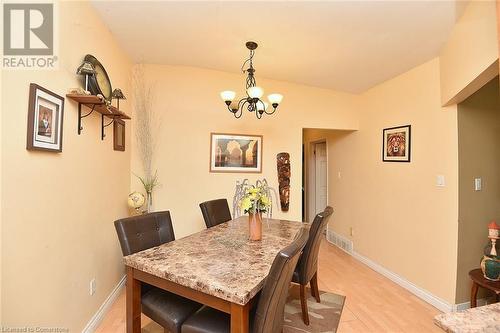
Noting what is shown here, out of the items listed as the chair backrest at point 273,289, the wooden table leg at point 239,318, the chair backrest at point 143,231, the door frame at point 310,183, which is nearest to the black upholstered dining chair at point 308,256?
the chair backrest at point 273,289

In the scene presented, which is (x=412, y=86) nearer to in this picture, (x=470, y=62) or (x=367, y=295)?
(x=470, y=62)

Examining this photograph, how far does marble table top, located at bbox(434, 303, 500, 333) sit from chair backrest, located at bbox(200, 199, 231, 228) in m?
2.09

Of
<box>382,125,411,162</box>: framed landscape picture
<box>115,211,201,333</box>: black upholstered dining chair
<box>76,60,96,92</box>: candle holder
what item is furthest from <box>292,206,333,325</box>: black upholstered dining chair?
<box>76,60,96,92</box>: candle holder

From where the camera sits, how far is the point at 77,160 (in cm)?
191

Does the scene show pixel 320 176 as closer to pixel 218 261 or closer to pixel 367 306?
pixel 367 306

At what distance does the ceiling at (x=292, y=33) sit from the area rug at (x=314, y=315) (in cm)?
252

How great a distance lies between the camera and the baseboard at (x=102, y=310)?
205cm

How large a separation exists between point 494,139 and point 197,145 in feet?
10.6

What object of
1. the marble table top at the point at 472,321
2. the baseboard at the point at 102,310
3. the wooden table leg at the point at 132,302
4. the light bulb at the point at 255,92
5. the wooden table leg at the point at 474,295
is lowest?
the baseboard at the point at 102,310

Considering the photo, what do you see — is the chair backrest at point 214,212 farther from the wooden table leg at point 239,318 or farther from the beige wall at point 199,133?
the wooden table leg at point 239,318

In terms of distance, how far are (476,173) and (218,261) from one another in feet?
8.40

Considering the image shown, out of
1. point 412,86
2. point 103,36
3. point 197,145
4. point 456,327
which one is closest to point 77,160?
point 103,36

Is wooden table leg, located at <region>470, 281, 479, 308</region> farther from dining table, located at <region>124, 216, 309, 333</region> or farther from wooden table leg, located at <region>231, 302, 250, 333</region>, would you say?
wooden table leg, located at <region>231, 302, 250, 333</region>

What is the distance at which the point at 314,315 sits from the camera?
233cm
